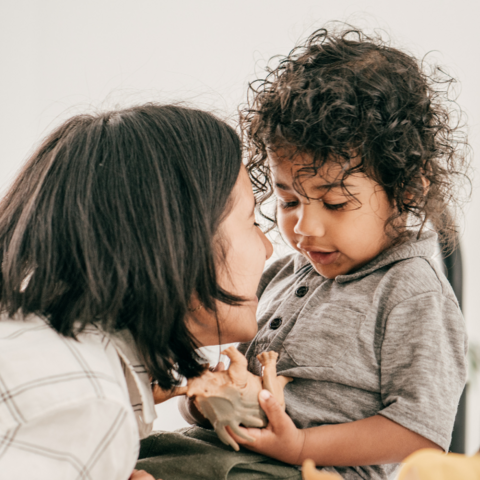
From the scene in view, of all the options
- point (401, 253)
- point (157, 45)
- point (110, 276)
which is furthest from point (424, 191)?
point (157, 45)

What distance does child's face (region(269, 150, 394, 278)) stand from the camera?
0.75 m

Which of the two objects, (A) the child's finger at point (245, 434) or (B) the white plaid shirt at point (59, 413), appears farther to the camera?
(A) the child's finger at point (245, 434)

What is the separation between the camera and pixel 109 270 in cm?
57

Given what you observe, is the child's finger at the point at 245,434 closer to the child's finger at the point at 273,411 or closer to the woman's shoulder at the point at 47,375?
the child's finger at the point at 273,411

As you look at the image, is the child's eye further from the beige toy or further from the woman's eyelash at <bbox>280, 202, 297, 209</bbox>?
the beige toy

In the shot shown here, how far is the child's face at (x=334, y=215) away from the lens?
745 millimetres

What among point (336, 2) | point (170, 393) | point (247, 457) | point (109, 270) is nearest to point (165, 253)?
point (109, 270)

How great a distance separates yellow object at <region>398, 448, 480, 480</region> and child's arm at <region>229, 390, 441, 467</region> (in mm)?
359

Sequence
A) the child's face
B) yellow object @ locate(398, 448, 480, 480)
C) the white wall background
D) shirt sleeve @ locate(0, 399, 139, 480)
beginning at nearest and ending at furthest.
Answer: yellow object @ locate(398, 448, 480, 480) < shirt sleeve @ locate(0, 399, 139, 480) < the child's face < the white wall background

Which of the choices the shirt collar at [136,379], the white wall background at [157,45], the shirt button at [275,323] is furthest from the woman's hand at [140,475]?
the white wall background at [157,45]

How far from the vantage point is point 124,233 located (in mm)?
582

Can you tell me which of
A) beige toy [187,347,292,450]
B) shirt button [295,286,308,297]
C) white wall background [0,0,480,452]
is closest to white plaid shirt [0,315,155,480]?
beige toy [187,347,292,450]

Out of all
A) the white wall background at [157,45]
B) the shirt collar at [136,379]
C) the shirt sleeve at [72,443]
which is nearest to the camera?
the shirt sleeve at [72,443]

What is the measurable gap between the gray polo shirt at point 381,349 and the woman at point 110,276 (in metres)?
0.12
